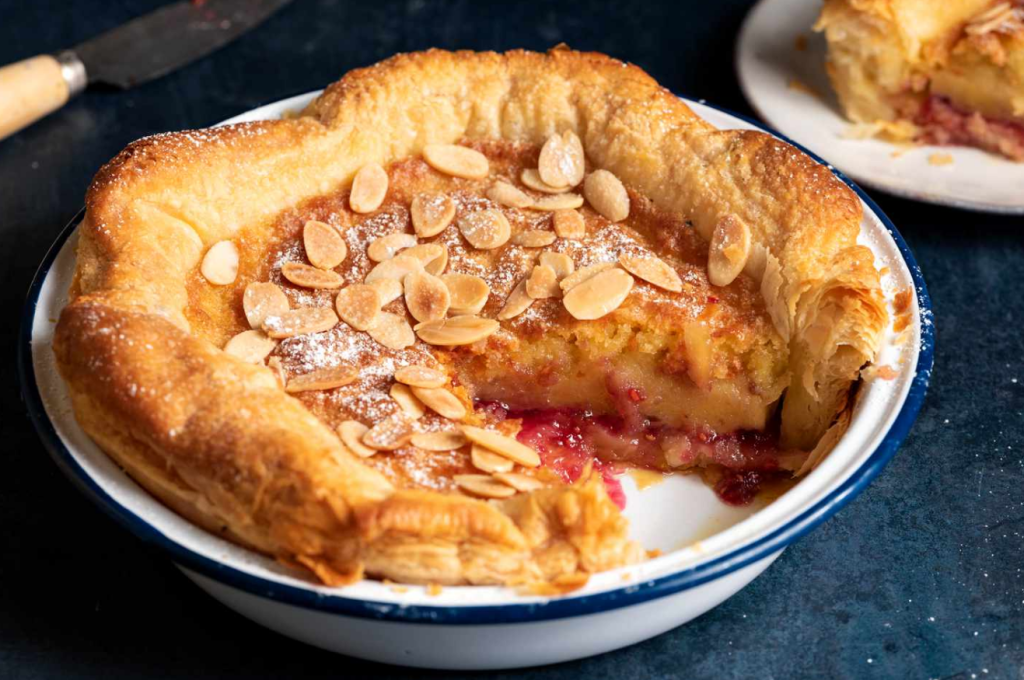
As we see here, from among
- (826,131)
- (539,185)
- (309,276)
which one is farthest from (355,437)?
(826,131)

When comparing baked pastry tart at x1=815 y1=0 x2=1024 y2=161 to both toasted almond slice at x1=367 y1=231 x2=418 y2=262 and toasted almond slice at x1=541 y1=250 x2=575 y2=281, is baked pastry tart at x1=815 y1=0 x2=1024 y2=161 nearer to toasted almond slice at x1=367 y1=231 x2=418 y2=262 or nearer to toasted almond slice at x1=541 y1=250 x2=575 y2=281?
toasted almond slice at x1=541 y1=250 x2=575 y2=281

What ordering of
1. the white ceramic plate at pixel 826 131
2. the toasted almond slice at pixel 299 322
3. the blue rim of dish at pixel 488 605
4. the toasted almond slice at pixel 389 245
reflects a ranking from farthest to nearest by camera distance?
the white ceramic plate at pixel 826 131 < the toasted almond slice at pixel 389 245 < the toasted almond slice at pixel 299 322 < the blue rim of dish at pixel 488 605

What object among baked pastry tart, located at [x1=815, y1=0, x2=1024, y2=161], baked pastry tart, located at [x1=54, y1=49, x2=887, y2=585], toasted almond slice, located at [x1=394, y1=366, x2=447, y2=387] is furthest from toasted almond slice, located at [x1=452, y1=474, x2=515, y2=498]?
baked pastry tart, located at [x1=815, y1=0, x2=1024, y2=161]

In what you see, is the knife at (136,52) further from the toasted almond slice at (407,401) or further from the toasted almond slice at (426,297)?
the toasted almond slice at (407,401)

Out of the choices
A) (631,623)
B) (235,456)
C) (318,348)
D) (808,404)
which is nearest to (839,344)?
(808,404)

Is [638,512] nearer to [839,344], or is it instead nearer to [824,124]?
[839,344]

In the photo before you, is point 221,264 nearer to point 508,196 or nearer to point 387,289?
point 387,289

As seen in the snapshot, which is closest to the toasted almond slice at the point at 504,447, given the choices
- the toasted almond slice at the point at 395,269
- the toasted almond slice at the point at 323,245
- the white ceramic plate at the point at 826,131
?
the toasted almond slice at the point at 395,269
